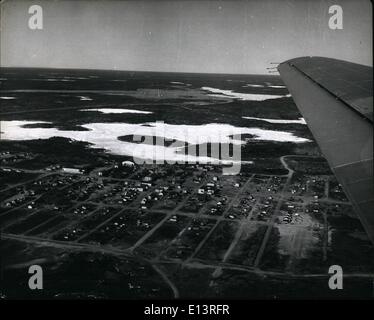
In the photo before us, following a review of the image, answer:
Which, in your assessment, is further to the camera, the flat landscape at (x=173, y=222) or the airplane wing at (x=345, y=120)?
the flat landscape at (x=173, y=222)

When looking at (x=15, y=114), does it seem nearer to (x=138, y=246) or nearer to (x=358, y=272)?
(x=138, y=246)

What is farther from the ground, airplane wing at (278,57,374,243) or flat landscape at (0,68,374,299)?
airplane wing at (278,57,374,243)

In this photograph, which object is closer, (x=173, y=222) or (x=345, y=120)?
(x=345, y=120)

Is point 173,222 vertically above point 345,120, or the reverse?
point 345,120

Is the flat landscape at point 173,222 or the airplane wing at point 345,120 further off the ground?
the airplane wing at point 345,120

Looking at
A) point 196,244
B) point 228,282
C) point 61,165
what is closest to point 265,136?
point 61,165
